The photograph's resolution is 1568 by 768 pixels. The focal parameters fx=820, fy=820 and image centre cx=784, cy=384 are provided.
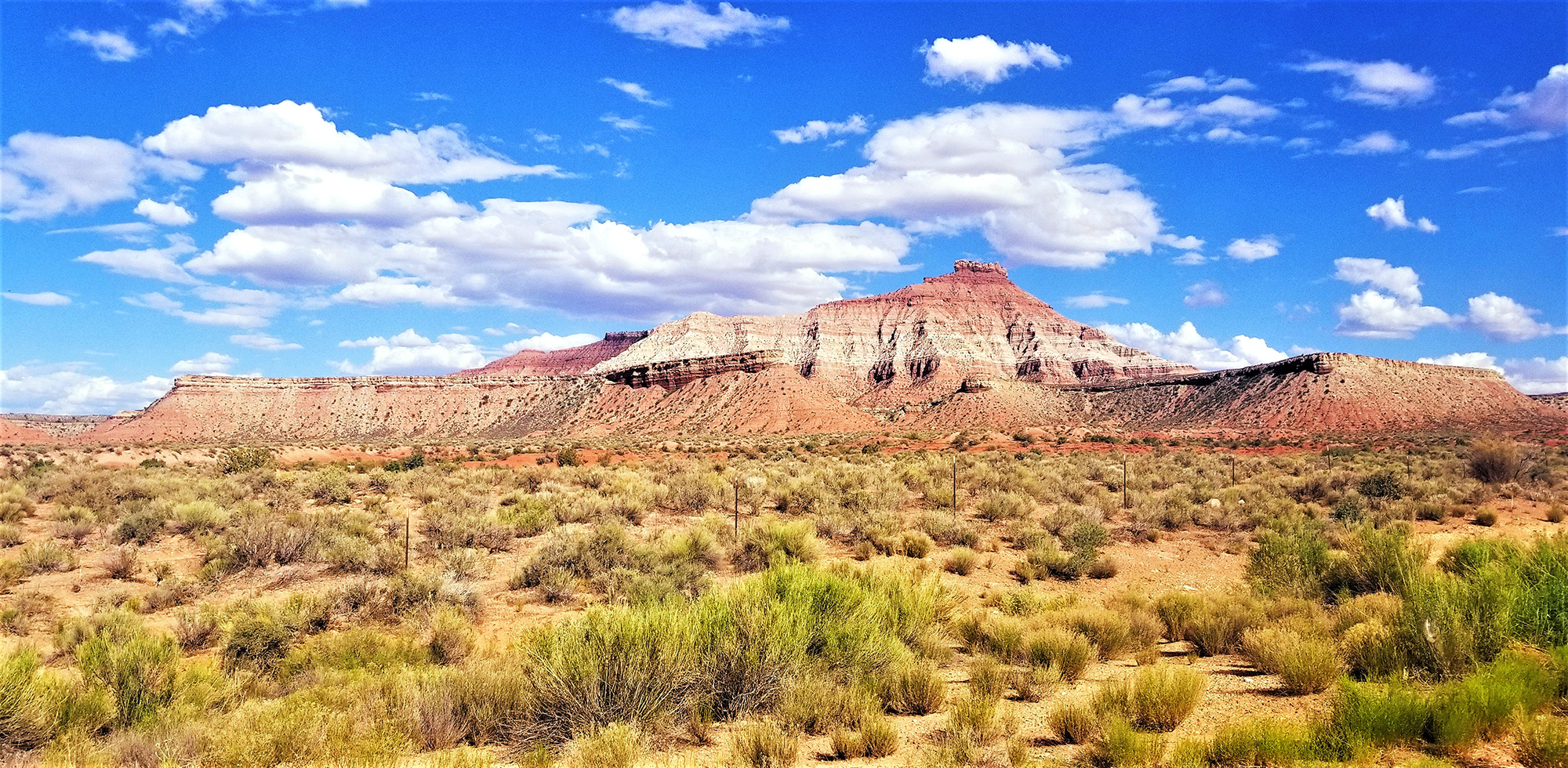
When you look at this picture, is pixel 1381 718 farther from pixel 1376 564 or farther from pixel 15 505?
pixel 15 505

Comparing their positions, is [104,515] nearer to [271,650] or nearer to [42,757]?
[271,650]

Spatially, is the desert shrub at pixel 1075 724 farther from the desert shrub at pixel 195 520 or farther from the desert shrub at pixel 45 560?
the desert shrub at pixel 195 520

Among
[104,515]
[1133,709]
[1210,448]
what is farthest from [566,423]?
[1133,709]

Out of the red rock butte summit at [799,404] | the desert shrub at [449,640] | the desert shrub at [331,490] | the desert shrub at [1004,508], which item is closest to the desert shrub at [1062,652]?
the desert shrub at [449,640]

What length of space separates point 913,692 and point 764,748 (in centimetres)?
165

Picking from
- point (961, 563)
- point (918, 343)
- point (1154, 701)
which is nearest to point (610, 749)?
point (1154, 701)

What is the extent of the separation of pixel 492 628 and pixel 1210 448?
44.1m

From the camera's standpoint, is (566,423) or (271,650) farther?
(566,423)

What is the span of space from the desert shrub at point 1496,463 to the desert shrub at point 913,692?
24919mm

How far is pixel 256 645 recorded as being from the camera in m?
8.10

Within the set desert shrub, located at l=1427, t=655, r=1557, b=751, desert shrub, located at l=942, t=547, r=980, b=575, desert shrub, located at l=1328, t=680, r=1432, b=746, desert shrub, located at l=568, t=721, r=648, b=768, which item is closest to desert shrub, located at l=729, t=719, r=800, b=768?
desert shrub, located at l=568, t=721, r=648, b=768

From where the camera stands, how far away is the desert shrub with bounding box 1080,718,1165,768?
5.03 metres

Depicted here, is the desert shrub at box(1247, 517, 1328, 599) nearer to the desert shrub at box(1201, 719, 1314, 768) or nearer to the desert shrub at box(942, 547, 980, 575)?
the desert shrub at box(942, 547, 980, 575)

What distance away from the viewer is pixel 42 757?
5.45m
